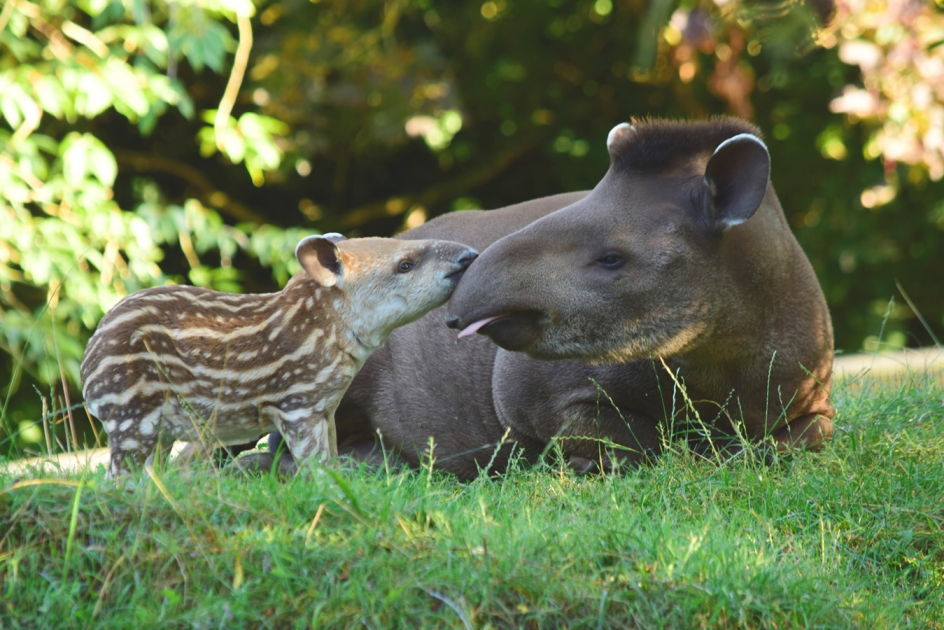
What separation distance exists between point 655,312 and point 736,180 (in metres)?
0.59

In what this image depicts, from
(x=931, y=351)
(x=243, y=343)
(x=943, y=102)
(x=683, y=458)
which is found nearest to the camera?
(x=243, y=343)

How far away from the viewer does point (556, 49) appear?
38.4 ft

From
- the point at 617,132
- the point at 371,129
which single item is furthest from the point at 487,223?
the point at 371,129

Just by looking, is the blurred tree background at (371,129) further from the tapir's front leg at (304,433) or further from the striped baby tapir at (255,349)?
the tapir's front leg at (304,433)

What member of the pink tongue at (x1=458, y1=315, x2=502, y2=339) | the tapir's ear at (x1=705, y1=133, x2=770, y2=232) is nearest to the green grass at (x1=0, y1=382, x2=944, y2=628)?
the pink tongue at (x1=458, y1=315, x2=502, y2=339)

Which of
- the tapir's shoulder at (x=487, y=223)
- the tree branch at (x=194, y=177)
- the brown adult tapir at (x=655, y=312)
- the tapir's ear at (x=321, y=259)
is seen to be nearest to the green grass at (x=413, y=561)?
the brown adult tapir at (x=655, y=312)

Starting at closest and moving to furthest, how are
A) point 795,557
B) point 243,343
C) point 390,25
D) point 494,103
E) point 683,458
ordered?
1. point 795,557
2. point 243,343
3. point 683,458
4. point 390,25
5. point 494,103

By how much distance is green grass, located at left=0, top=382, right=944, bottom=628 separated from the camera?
279cm

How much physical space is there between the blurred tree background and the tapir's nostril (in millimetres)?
3011

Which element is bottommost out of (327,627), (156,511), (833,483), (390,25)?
(833,483)

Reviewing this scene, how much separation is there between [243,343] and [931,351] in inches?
177

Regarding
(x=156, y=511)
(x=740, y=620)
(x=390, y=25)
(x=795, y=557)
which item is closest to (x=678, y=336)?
(x=795, y=557)

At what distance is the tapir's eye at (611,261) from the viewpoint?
4148mm

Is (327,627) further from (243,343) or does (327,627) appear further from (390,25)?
(390,25)
